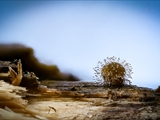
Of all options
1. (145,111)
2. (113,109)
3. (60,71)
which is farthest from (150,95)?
(60,71)

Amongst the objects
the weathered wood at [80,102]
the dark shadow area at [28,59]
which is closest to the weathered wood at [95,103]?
the weathered wood at [80,102]

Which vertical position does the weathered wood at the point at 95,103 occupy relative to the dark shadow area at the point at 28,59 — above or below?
below

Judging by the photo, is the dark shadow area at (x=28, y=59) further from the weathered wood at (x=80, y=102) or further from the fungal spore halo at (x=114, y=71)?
the fungal spore halo at (x=114, y=71)

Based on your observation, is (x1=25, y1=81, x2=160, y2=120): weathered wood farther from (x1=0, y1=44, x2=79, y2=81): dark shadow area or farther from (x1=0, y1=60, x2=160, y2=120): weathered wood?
(x1=0, y1=44, x2=79, y2=81): dark shadow area

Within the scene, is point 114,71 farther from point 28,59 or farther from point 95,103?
point 28,59

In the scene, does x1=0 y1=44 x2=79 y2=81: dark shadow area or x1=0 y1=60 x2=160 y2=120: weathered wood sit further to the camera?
x1=0 y1=44 x2=79 y2=81: dark shadow area

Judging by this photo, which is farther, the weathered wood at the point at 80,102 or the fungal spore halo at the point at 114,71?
the fungal spore halo at the point at 114,71

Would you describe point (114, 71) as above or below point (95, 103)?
above

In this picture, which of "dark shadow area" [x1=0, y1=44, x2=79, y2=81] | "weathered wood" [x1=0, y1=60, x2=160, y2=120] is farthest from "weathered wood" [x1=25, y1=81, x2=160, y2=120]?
"dark shadow area" [x1=0, y1=44, x2=79, y2=81]

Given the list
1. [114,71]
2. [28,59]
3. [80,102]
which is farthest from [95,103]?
[28,59]
